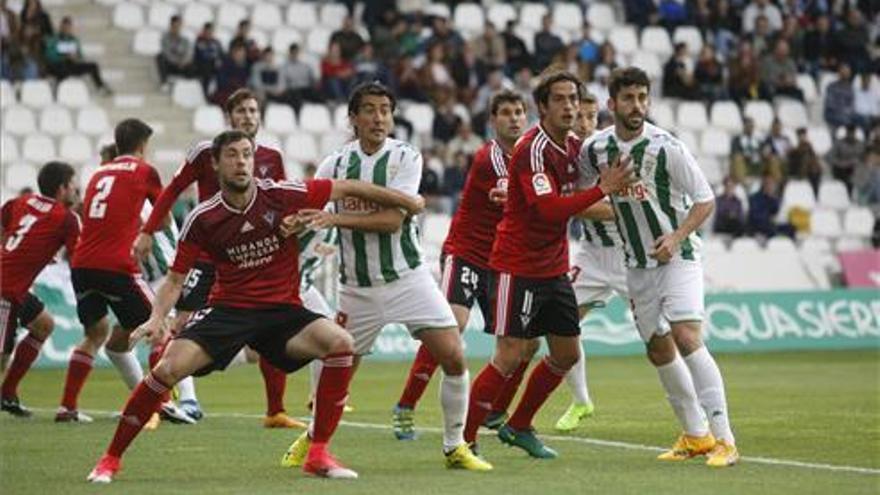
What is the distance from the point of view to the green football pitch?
11383 mm

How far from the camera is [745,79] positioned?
35.0 m

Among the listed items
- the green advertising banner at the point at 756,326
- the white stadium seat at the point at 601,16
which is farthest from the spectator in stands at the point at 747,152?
the green advertising banner at the point at 756,326

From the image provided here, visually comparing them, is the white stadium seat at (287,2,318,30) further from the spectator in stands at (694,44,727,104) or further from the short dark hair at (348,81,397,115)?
the short dark hair at (348,81,397,115)

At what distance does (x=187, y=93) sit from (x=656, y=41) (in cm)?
895

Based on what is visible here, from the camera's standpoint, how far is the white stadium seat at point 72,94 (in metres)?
29.9

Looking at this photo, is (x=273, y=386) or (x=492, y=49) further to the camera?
(x=492, y=49)

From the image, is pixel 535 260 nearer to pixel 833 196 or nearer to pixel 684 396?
pixel 684 396

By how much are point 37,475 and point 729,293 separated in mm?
16018

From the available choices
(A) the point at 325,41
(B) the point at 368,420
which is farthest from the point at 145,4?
(B) the point at 368,420

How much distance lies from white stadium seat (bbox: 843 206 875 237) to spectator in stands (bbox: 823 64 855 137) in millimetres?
2216

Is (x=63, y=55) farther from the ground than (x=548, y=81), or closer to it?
closer to it

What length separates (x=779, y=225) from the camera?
31766mm

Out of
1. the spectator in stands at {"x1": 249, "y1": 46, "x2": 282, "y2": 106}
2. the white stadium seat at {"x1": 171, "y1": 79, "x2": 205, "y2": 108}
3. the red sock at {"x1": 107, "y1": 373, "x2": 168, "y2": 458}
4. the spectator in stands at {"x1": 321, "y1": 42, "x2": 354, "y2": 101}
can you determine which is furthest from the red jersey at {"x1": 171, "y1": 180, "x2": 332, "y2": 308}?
the white stadium seat at {"x1": 171, "y1": 79, "x2": 205, "y2": 108}

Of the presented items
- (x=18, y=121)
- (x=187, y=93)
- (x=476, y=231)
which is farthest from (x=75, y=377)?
(x=187, y=93)
